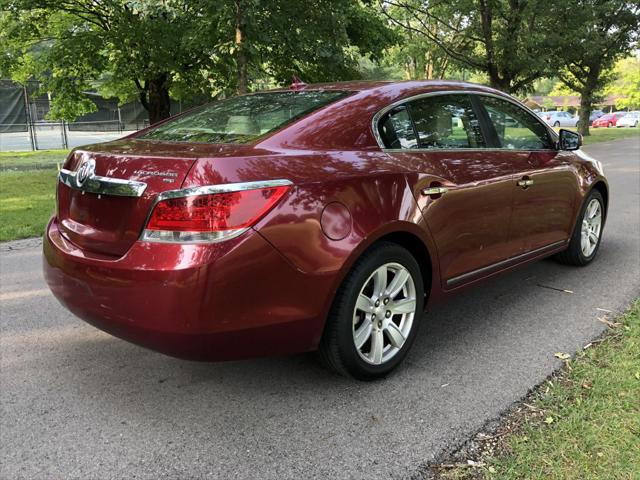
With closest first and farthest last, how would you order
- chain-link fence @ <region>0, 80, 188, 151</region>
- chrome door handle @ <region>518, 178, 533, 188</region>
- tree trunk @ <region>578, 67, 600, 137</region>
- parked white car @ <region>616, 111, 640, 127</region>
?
chrome door handle @ <region>518, 178, 533, 188</region>
chain-link fence @ <region>0, 80, 188, 151</region>
tree trunk @ <region>578, 67, 600, 137</region>
parked white car @ <region>616, 111, 640, 127</region>

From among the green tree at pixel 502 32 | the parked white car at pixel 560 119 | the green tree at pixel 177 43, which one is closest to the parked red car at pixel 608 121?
the parked white car at pixel 560 119

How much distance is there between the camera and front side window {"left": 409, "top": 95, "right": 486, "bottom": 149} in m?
3.47

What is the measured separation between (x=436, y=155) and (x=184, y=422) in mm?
2049

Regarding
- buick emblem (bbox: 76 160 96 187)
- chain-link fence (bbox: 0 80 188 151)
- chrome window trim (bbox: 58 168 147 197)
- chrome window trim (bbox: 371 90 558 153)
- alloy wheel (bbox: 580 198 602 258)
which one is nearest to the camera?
chrome window trim (bbox: 58 168 147 197)

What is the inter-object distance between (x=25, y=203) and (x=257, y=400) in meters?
7.01

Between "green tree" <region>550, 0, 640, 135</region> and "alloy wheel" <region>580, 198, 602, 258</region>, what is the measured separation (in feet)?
56.8

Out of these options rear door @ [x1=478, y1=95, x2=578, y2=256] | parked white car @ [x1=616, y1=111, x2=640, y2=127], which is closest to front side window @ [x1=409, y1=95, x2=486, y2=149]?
rear door @ [x1=478, y1=95, x2=578, y2=256]

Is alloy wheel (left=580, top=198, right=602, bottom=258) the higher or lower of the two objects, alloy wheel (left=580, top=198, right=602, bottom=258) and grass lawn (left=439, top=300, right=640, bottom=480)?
the higher

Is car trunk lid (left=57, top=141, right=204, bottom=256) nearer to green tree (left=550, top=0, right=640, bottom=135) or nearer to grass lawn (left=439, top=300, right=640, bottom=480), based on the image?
grass lawn (left=439, top=300, right=640, bottom=480)

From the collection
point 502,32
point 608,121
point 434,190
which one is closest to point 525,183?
point 434,190

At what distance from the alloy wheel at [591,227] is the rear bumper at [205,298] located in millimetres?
3314

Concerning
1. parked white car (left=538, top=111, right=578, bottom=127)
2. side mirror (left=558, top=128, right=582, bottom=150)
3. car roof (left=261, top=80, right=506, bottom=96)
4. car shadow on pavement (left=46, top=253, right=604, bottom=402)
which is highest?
car roof (left=261, top=80, right=506, bottom=96)

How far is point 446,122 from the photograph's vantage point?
11.9ft

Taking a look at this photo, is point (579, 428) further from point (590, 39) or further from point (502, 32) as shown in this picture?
point (590, 39)
